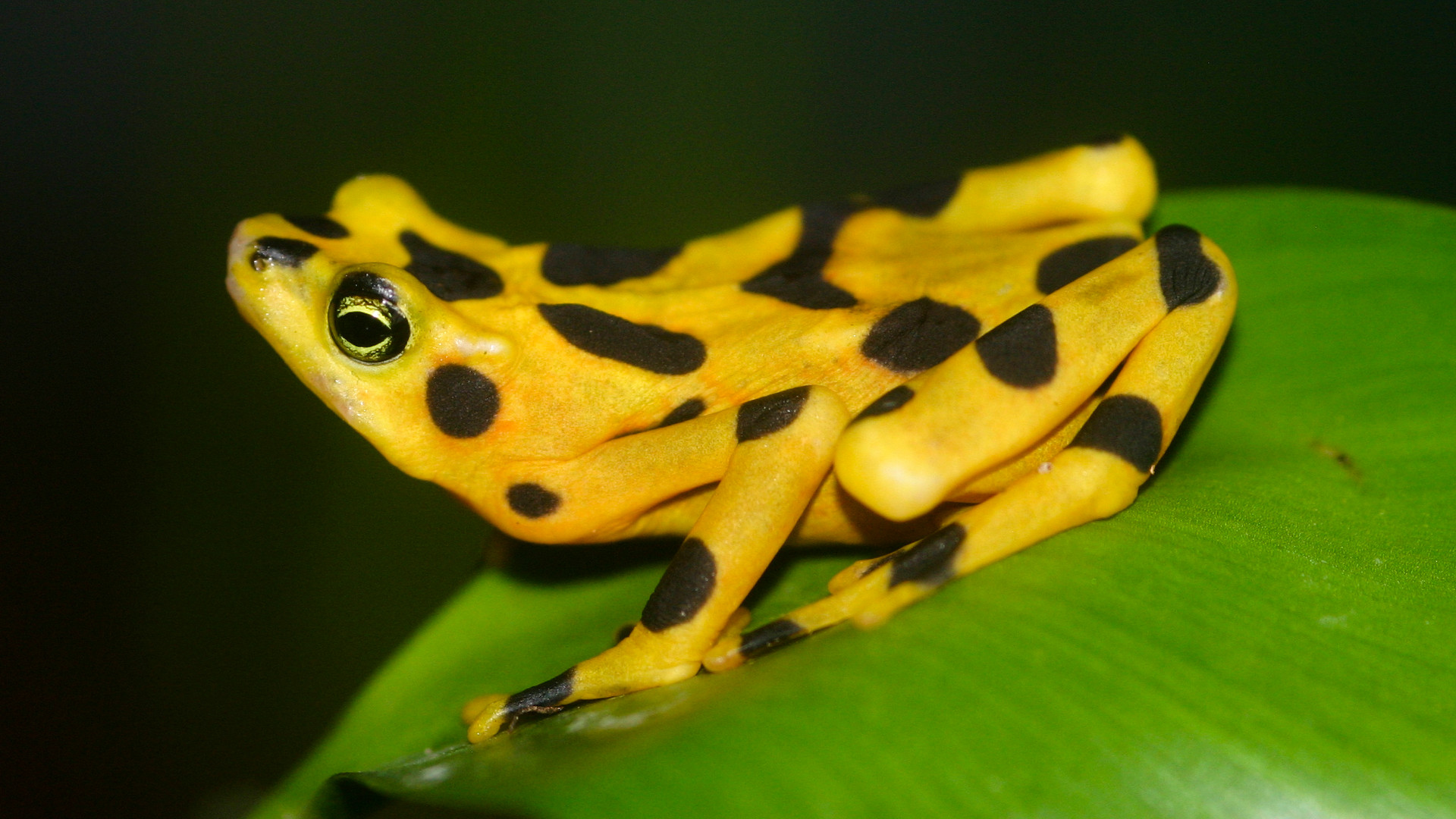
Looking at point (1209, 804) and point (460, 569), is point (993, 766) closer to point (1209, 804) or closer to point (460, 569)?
point (1209, 804)

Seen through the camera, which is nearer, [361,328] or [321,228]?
[361,328]

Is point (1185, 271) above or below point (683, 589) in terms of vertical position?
above

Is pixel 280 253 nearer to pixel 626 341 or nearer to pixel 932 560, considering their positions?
pixel 626 341

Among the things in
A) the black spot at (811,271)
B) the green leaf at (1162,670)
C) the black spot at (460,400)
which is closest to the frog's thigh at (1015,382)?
the green leaf at (1162,670)

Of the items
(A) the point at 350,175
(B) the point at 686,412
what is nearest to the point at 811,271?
(B) the point at 686,412

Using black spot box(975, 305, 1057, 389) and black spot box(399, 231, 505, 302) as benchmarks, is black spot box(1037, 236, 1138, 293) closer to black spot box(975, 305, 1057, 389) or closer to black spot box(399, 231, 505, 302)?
black spot box(975, 305, 1057, 389)

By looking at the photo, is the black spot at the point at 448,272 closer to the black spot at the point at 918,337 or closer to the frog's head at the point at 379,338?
the frog's head at the point at 379,338
